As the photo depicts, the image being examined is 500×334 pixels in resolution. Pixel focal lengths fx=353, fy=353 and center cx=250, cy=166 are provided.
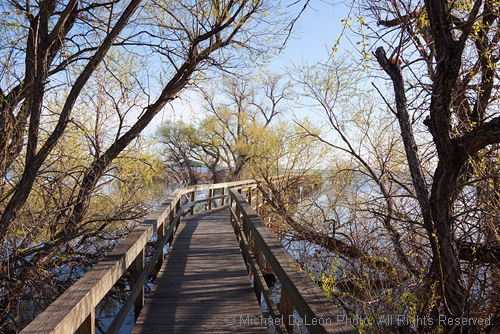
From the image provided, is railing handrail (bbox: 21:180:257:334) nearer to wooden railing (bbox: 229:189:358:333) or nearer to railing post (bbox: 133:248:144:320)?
railing post (bbox: 133:248:144:320)

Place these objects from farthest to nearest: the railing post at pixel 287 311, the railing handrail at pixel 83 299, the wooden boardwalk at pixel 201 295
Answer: the wooden boardwalk at pixel 201 295, the railing post at pixel 287 311, the railing handrail at pixel 83 299

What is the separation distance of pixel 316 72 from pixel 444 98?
218 inches

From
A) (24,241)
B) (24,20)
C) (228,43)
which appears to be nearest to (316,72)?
(228,43)

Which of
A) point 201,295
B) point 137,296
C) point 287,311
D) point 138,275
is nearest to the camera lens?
point 287,311

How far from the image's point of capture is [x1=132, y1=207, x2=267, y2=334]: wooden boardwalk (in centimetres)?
309

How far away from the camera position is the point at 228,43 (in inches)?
283

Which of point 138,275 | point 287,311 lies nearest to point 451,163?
point 287,311

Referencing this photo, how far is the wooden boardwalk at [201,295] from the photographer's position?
3.09m

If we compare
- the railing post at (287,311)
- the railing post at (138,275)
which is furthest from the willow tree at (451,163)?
the railing post at (138,275)

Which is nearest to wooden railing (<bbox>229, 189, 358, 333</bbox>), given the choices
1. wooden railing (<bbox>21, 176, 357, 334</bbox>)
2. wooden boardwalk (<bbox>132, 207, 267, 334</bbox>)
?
wooden railing (<bbox>21, 176, 357, 334</bbox>)

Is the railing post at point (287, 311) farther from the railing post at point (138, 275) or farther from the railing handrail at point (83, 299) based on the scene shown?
the railing post at point (138, 275)

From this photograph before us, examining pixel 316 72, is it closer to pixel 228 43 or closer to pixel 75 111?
pixel 228 43

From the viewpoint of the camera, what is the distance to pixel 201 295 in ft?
12.6

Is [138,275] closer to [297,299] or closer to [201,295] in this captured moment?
[201,295]
